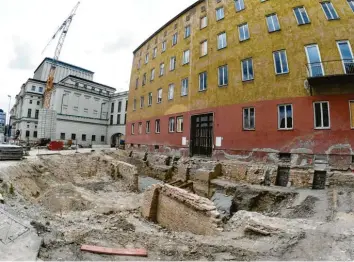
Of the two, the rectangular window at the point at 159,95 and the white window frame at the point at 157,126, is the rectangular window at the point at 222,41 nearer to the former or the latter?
the rectangular window at the point at 159,95

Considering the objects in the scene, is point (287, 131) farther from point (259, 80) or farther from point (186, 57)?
point (186, 57)

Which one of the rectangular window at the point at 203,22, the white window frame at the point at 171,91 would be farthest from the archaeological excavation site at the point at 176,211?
the rectangular window at the point at 203,22

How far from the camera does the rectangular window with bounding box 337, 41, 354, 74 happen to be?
1195 cm

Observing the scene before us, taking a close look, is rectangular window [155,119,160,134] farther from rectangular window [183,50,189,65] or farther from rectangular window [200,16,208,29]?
rectangular window [200,16,208,29]

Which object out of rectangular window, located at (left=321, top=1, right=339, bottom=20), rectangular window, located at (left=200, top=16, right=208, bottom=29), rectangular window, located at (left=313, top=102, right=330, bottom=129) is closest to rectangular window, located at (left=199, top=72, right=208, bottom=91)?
rectangular window, located at (left=200, top=16, right=208, bottom=29)

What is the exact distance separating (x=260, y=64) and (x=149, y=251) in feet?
47.8

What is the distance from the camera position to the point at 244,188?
12.0m

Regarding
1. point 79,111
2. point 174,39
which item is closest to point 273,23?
point 174,39

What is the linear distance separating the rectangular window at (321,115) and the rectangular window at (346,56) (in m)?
2.33

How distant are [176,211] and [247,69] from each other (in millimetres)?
12051

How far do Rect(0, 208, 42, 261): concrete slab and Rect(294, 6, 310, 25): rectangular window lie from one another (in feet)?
58.8

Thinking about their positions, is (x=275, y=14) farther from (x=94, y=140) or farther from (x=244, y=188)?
(x=94, y=140)

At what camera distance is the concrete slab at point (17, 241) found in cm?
358

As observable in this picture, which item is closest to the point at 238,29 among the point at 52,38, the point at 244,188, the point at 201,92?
the point at 201,92
